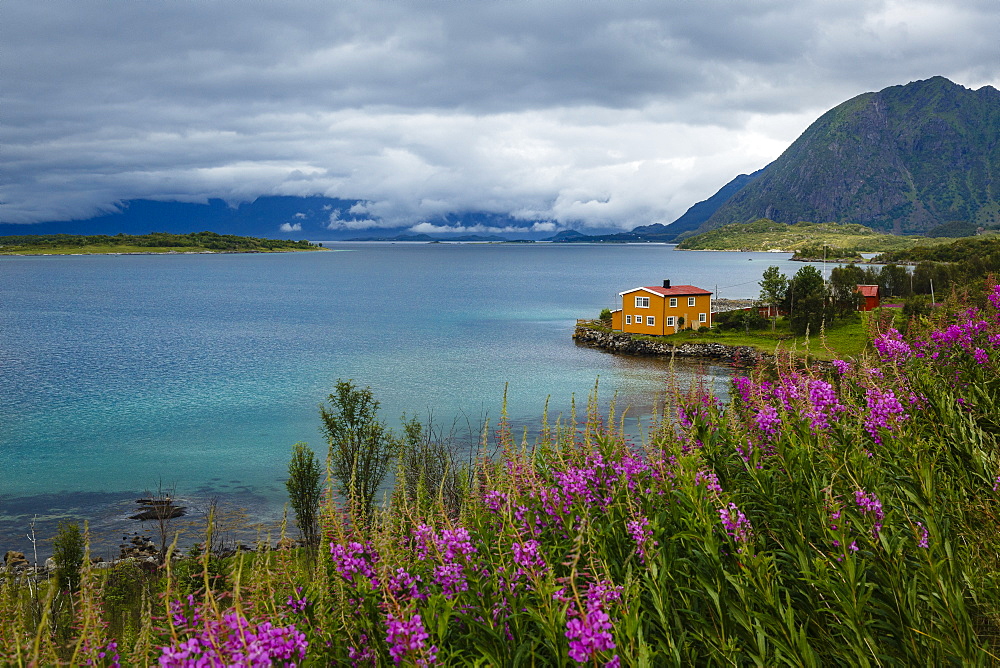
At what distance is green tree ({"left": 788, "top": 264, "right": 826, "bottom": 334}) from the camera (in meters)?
66.6

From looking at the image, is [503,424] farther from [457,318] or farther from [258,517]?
[457,318]

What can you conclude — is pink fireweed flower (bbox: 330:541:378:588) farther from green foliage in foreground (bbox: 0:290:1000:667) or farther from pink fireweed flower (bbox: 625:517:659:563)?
pink fireweed flower (bbox: 625:517:659:563)

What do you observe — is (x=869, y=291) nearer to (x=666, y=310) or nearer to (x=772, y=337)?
(x=772, y=337)

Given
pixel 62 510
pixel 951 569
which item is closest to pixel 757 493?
pixel 951 569

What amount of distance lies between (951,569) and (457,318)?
97.3 metres

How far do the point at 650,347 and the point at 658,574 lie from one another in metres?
67.3

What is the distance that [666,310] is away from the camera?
2913 inches

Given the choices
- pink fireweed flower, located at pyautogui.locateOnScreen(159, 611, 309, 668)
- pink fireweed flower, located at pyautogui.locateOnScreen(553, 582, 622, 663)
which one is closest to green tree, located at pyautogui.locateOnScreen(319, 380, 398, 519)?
pink fireweed flower, located at pyautogui.locateOnScreen(159, 611, 309, 668)

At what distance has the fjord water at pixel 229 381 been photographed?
33531mm

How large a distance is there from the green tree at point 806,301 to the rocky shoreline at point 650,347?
22.0 ft

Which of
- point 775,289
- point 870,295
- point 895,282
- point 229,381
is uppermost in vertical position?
point 775,289

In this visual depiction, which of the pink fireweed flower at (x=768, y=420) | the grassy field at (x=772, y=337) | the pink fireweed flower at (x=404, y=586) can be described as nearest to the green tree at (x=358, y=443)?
the pink fireweed flower at (x=768, y=420)

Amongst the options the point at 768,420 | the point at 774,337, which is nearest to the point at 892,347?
the point at 768,420

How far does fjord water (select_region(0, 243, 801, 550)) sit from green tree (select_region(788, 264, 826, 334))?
47.2 ft
